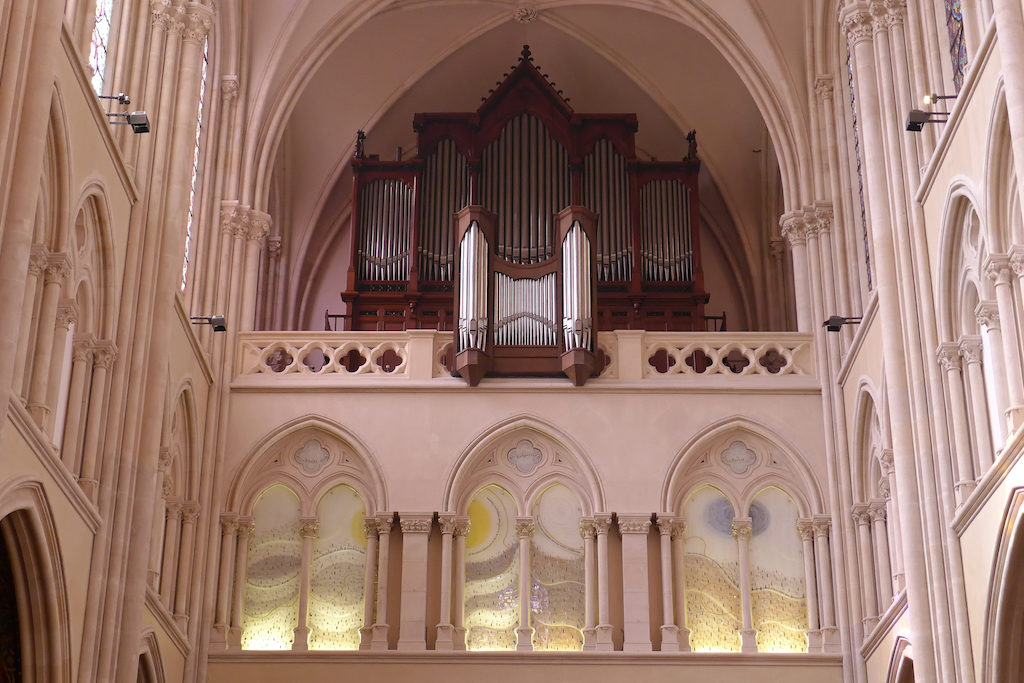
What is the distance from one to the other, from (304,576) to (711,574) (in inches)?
195

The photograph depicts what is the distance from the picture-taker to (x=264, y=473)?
63.5 feet

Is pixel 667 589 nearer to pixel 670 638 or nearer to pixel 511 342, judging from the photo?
pixel 670 638

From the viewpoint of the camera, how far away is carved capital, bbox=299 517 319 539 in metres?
19.0

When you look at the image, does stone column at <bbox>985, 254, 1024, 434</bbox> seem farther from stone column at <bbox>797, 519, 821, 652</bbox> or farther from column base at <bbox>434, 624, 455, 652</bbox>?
column base at <bbox>434, 624, 455, 652</bbox>

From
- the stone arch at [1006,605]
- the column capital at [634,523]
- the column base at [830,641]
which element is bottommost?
the stone arch at [1006,605]

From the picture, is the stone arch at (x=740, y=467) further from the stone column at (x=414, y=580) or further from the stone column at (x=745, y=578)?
the stone column at (x=414, y=580)

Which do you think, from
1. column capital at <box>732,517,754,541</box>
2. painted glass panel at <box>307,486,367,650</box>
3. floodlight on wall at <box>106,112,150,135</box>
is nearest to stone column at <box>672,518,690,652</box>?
column capital at <box>732,517,754,541</box>

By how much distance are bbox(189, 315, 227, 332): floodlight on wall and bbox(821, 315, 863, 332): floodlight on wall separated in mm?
7143

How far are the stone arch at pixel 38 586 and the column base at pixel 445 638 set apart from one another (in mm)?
5657

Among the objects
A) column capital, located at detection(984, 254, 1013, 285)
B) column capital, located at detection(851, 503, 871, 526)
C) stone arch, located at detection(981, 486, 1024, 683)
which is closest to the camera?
stone arch, located at detection(981, 486, 1024, 683)

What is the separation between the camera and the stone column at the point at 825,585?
59.1ft

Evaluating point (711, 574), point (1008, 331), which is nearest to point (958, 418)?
point (1008, 331)

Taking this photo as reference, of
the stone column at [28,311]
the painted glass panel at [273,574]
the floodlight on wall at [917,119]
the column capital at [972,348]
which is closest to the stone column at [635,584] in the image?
the painted glass panel at [273,574]

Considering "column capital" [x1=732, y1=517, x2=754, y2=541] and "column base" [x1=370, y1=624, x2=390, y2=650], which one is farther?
"column capital" [x1=732, y1=517, x2=754, y2=541]
